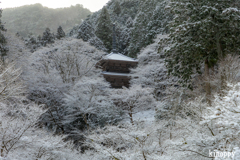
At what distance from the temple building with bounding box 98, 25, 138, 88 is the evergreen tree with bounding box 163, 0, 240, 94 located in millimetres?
10029

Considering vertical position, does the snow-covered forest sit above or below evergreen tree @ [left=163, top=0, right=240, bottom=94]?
below

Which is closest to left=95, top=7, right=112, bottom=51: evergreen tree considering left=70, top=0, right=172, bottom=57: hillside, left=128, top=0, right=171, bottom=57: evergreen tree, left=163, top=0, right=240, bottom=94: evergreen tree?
left=70, top=0, right=172, bottom=57: hillside

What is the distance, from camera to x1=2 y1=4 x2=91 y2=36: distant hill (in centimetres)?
4813

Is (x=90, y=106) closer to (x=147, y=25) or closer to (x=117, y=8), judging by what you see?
(x=147, y=25)

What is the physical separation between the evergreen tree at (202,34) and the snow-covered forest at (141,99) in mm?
50

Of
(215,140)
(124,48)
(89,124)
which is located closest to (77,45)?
(89,124)

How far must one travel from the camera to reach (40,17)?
5394 centimetres

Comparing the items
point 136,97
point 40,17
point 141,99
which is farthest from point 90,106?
point 40,17

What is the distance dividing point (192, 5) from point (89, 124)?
956cm

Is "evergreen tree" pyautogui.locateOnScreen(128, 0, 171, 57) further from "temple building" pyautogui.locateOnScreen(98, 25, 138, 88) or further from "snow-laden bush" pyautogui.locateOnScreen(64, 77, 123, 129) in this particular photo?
"snow-laden bush" pyautogui.locateOnScreen(64, 77, 123, 129)

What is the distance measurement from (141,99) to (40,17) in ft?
167

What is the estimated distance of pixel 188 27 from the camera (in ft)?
32.6

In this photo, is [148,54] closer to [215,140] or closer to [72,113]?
[72,113]

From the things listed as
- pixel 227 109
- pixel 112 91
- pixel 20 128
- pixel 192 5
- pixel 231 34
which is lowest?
pixel 112 91
